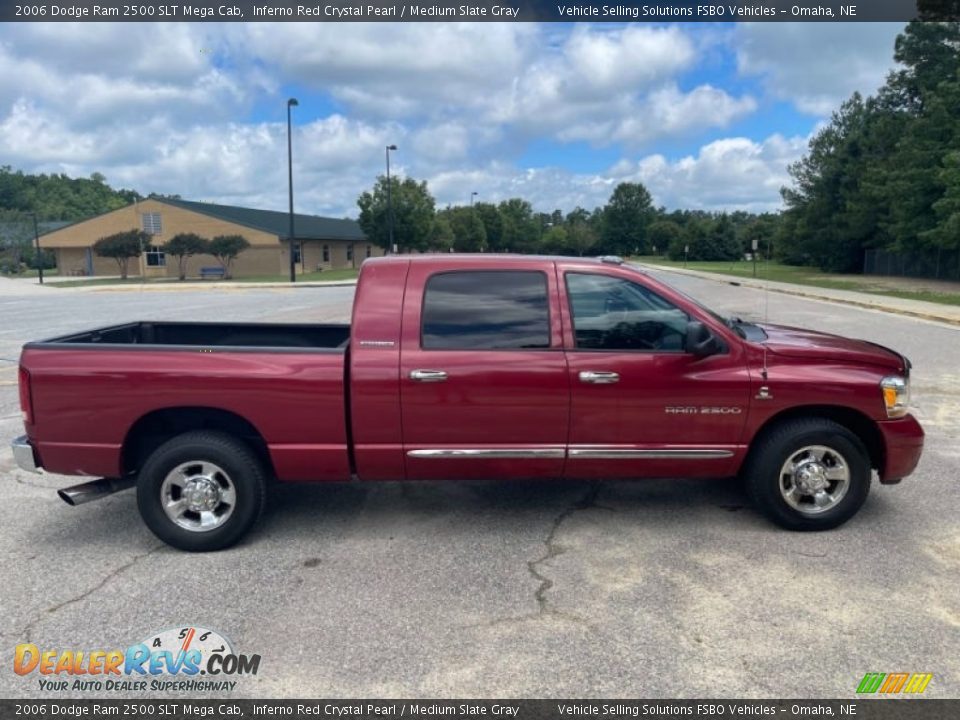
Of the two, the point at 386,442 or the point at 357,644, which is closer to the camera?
the point at 357,644

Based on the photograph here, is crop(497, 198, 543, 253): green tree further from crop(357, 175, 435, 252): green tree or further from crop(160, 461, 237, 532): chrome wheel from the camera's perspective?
crop(160, 461, 237, 532): chrome wheel

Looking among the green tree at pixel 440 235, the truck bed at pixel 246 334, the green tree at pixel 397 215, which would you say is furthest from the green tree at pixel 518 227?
the truck bed at pixel 246 334

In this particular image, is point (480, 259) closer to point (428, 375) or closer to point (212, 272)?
point (428, 375)

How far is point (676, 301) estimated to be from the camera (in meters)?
4.37

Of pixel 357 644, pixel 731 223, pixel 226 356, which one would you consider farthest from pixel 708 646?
pixel 731 223

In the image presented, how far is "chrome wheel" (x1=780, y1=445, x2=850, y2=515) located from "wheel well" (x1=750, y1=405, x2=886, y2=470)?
8.6 inches

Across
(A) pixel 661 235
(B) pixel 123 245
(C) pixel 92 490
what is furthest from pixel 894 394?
(A) pixel 661 235

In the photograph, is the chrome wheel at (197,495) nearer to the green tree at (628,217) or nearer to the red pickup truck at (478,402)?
the red pickup truck at (478,402)

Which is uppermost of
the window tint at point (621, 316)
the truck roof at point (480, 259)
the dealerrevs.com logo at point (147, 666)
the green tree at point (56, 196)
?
the green tree at point (56, 196)

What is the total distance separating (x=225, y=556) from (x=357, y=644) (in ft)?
4.60

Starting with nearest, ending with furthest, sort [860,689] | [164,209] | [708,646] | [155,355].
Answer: [860,689] < [708,646] < [155,355] < [164,209]

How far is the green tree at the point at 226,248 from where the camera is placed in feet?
162

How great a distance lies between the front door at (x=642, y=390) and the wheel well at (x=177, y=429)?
2055 mm

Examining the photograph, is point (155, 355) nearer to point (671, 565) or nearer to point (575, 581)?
point (575, 581)
